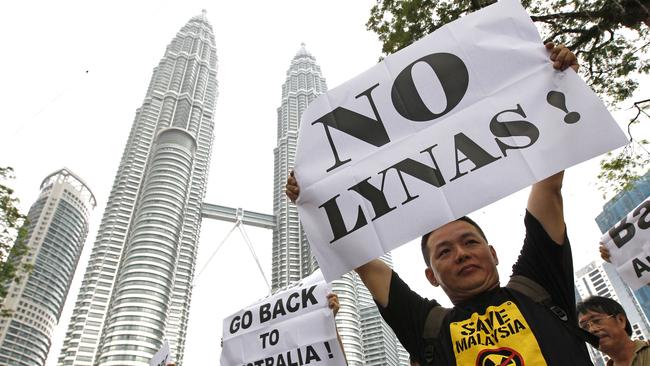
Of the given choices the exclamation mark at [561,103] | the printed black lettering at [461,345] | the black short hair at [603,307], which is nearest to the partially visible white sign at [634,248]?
the black short hair at [603,307]

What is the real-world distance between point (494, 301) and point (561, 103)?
107 cm

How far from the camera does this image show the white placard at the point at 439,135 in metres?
1.99

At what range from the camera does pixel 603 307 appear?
121 inches

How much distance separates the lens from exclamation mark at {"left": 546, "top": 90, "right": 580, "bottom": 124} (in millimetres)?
2002

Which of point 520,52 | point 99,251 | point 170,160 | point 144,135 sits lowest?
point 520,52

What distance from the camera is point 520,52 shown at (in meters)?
2.26

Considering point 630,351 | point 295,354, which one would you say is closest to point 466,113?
point 630,351

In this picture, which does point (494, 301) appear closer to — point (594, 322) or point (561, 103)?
point (561, 103)

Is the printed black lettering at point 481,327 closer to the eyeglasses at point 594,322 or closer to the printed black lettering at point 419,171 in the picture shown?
the printed black lettering at point 419,171

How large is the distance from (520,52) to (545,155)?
2.18ft

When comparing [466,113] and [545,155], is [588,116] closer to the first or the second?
[545,155]

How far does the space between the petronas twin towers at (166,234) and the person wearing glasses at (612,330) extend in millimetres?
72176

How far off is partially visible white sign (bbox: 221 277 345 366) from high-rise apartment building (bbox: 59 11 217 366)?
8539 cm

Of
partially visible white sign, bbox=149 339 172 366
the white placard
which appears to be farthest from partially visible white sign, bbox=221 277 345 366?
the white placard
